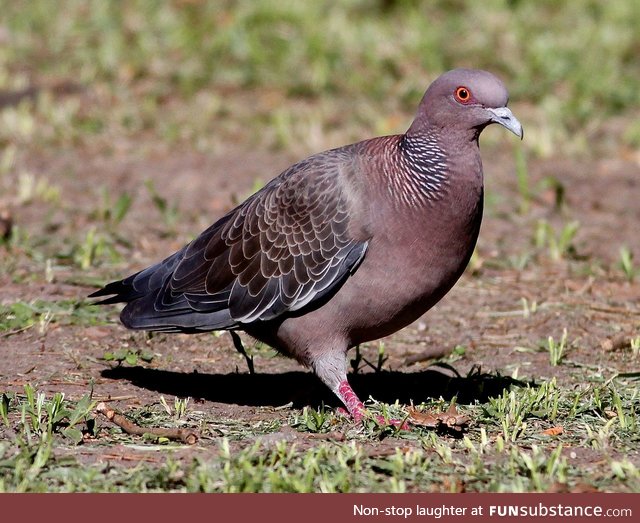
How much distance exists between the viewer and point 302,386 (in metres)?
5.45

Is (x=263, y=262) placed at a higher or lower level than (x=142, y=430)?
higher

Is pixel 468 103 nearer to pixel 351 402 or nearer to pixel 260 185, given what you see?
pixel 351 402

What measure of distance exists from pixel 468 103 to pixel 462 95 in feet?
0.14

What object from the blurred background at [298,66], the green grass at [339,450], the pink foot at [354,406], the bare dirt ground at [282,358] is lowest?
the green grass at [339,450]

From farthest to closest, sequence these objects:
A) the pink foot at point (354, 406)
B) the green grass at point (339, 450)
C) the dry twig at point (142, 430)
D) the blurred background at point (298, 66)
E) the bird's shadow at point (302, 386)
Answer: the blurred background at point (298, 66) < the bird's shadow at point (302, 386) < the pink foot at point (354, 406) < the dry twig at point (142, 430) < the green grass at point (339, 450)

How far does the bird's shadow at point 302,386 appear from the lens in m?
5.18

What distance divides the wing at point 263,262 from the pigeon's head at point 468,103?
0.46 meters

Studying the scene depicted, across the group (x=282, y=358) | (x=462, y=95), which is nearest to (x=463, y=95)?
(x=462, y=95)

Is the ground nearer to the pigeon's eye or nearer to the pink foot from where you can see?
the pink foot

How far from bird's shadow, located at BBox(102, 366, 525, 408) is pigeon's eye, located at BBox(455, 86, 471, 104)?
132 cm

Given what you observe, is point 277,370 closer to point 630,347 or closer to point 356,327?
point 356,327

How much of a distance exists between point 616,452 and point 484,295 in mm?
2414

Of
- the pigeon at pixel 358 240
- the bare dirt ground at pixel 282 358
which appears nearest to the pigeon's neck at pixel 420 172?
the pigeon at pixel 358 240

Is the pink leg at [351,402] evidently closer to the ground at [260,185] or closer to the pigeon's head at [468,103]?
the ground at [260,185]
